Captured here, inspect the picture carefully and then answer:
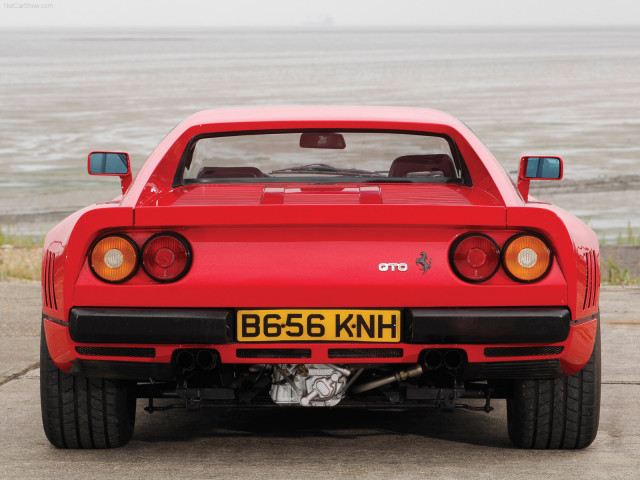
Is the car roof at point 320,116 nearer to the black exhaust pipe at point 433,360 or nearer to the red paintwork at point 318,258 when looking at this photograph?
the red paintwork at point 318,258

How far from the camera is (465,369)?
3.85 m

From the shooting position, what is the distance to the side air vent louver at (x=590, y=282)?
3.95 meters

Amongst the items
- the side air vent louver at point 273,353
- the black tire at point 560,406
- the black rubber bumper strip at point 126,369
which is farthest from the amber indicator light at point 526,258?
the black rubber bumper strip at point 126,369

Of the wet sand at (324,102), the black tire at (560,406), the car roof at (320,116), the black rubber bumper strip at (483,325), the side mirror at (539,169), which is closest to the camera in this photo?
the black rubber bumper strip at (483,325)

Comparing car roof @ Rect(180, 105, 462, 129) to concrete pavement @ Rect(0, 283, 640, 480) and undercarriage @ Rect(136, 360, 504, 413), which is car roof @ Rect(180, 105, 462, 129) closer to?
undercarriage @ Rect(136, 360, 504, 413)

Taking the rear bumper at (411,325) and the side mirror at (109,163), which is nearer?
the rear bumper at (411,325)

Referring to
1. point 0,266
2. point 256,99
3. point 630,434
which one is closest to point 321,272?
point 630,434

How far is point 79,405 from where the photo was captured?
4246 mm

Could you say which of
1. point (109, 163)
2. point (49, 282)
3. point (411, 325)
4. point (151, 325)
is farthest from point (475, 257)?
point (109, 163)

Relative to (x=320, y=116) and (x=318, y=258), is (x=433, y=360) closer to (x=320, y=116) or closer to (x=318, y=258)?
(x=318, y=258)

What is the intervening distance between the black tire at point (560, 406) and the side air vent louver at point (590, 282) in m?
0.28

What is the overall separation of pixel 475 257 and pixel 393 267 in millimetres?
266

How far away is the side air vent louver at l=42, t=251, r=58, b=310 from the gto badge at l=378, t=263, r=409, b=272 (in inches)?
43.3

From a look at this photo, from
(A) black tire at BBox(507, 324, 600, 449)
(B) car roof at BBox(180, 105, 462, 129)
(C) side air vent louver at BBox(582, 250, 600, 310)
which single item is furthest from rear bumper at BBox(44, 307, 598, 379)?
(B) car roof at BBox(180, 105, 462, 129)
